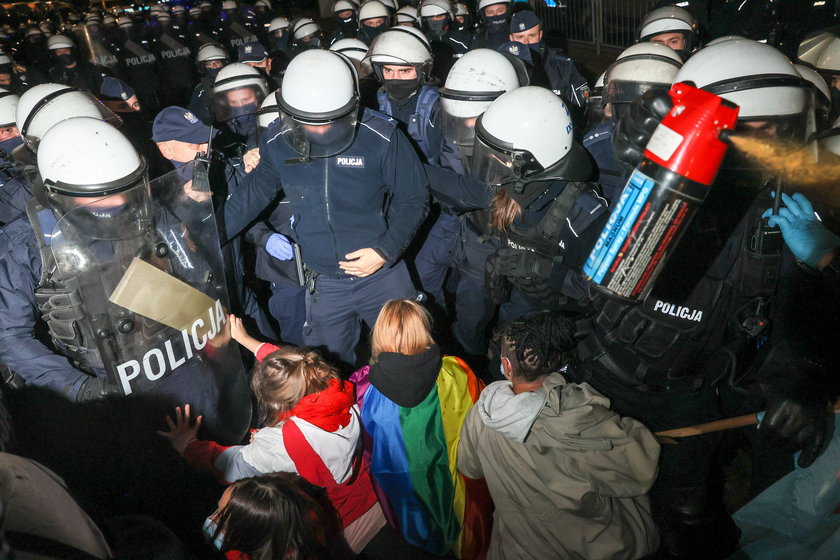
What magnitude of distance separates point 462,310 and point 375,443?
1469 millimetres

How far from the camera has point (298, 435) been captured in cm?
233

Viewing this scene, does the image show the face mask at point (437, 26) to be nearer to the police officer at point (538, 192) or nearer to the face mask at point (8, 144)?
the face mask at point (8, 144)

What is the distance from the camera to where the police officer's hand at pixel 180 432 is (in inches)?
96.5

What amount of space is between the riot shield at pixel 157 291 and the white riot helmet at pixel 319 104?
82cm

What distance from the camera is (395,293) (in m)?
3.49

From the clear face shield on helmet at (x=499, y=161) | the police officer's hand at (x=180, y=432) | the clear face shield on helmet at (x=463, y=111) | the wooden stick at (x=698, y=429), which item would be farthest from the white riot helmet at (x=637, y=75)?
the police officer's hand at (x=180, y=432)

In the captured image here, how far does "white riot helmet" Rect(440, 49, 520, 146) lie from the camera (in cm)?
382

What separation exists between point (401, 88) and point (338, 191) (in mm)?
2165

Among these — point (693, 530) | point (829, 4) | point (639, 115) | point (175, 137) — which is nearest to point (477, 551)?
point (693, 530)

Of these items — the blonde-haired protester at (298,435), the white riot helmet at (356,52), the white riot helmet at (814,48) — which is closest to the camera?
the blonde-haired protester at (298,435)

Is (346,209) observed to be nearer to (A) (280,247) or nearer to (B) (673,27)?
(A) (280,247)

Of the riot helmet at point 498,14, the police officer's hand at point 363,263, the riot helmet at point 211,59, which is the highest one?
the riot helmet at point 498,14

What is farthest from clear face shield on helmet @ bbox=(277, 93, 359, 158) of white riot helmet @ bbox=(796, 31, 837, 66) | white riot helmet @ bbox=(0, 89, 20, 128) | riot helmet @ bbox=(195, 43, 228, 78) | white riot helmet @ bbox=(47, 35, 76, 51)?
white riot helmet @ bbox=(47, 35, 76, 51)

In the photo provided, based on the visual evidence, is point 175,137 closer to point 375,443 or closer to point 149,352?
point 149,352
